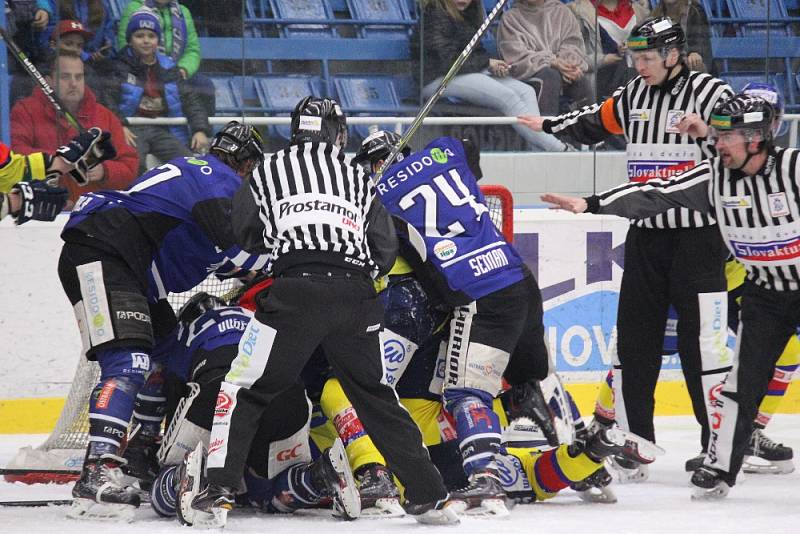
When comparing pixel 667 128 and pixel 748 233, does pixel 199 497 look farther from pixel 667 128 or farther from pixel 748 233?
pixel 667 128

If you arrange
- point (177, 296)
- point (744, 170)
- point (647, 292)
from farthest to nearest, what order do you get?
1. point (177, 296)
2. point (647, 292)
3. point (744, 170)

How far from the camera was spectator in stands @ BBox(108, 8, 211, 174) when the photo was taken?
18.4 ft

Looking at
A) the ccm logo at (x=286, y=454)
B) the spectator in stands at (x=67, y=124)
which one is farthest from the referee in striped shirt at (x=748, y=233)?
the spectator in stands at (x=67, y=124)

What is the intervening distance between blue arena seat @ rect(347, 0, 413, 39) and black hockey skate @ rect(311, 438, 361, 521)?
2995 millimetres

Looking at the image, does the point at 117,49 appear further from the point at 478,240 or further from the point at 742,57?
the point at 742,57

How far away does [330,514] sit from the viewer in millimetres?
3711

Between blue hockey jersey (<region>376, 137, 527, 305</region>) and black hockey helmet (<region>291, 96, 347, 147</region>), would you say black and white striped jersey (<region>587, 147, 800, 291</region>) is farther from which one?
black hockey helmet (<region>291, 96, 347, 147</region>)

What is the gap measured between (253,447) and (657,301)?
156 centimetres

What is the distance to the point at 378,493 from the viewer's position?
358 cm

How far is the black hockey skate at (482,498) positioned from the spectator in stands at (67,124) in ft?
8.45

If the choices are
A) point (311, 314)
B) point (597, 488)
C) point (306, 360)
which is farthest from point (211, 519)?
point (597, 488)

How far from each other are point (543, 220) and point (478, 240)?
6.45 feet

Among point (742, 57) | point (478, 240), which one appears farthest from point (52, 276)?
point (742, 57)

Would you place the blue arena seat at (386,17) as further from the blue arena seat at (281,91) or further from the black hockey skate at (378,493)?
the black hockey skate at (378,493)
